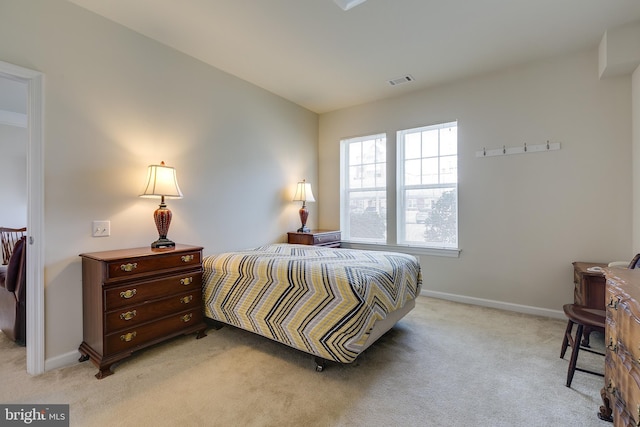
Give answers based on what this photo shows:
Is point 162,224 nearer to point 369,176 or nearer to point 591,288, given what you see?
point 369,176

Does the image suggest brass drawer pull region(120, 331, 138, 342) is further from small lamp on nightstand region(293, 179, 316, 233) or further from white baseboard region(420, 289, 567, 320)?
white baseboard region(420, 289, 567, 320)

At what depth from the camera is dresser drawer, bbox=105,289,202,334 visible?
202 centimetres

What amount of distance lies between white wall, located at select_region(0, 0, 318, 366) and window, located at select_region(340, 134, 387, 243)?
56.3 inches

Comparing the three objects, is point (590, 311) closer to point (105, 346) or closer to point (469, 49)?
point (469, 49)

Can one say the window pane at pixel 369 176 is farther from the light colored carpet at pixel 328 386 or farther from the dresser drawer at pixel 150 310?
the dresser drawer at pixel 150 310

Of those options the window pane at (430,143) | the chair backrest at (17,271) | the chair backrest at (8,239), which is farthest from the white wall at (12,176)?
the window pane at (430,143)

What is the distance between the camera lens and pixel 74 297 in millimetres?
2207

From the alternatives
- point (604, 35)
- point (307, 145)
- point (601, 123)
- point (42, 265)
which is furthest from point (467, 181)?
point (42, 265)

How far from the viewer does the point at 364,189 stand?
14.4 feet

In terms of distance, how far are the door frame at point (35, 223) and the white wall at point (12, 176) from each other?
3.21m

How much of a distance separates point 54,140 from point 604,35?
4.60 meters

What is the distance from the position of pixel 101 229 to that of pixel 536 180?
13.8 feet

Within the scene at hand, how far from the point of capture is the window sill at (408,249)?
3.60 m

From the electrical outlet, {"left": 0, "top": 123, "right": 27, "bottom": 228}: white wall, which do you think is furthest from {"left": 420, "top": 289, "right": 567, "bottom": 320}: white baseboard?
{"left": 0, "top": 123, "right": 27, "bottom": 228}: white wall
